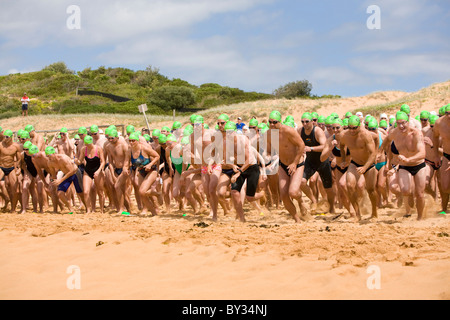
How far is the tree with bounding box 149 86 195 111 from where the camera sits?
4562cm

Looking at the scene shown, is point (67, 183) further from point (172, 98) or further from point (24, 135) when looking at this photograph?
point (172, 98)

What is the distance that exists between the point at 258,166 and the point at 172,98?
3797cm

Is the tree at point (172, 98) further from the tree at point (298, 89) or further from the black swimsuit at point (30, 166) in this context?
the black swimsuit at point (30, 166)

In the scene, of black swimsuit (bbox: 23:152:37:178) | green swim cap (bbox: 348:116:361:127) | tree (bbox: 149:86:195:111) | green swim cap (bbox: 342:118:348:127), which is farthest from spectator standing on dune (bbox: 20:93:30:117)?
green swim cap (bbox: 348:116:361:127)

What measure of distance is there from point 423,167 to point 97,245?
5293 millimetres

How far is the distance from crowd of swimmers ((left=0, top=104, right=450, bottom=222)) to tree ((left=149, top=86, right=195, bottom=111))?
32874 mm

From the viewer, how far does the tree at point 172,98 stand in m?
45.6

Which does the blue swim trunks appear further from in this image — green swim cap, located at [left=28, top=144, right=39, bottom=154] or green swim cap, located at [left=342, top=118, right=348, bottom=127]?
green swim cap, located at [left=342, top=118, right=348, bottom=127]

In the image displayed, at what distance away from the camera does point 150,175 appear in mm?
10367

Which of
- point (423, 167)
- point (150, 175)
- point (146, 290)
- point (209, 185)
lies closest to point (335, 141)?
point (423, 167)

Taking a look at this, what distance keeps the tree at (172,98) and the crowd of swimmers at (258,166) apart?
32.9m

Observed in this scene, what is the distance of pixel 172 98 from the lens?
151 feet

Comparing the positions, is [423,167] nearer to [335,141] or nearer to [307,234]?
[335,141]
